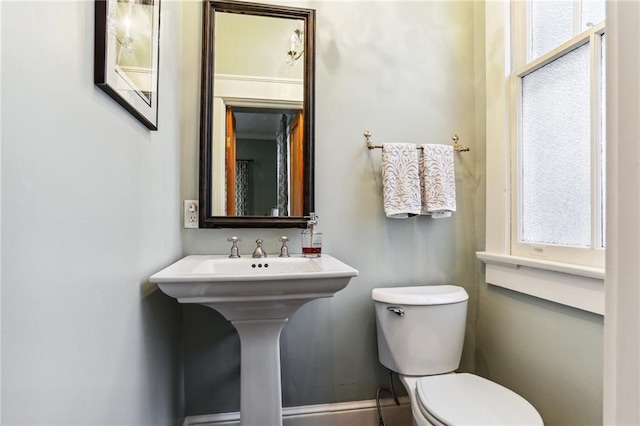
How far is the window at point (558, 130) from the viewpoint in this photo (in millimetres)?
1166

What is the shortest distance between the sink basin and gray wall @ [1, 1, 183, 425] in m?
0.11

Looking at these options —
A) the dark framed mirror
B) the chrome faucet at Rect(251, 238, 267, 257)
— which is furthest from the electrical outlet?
the chrome faucet at Rect(251, 238, 267, 257)

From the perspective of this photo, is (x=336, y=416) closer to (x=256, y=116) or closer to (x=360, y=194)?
(x=360, y=194)

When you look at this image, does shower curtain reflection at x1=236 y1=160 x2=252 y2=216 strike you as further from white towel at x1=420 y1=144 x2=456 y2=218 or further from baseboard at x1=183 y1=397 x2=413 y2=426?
baseboard at x1=183 y1=397 x2=413 y2=426

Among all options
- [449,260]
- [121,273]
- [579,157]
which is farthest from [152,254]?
[579,157]

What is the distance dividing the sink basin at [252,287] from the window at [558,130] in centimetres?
85

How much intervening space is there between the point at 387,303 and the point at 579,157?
903 millimetres

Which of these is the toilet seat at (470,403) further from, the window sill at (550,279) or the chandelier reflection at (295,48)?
the chandelier reflection at (295,48)

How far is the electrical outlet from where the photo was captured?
58.9 inches

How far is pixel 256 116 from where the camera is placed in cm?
158

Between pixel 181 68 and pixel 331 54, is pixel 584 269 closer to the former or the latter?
pixel 331 54

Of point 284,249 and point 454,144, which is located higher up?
point 454,144

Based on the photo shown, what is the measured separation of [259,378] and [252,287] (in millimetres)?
424

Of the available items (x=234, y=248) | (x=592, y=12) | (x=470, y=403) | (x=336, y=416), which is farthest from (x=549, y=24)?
(x=336, y=416)
